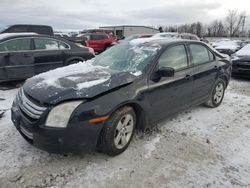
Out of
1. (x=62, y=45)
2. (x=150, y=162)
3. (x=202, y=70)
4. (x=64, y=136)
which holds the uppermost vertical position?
(x=62, y=45)

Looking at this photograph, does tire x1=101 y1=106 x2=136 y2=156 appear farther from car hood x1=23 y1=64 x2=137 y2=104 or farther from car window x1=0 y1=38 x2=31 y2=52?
car window x1=0 y1=38 x2=31 y2=52

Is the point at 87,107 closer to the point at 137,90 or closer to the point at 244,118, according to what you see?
the point at 137,90

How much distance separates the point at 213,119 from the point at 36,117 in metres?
3.35

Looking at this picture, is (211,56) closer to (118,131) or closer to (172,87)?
(172,87)

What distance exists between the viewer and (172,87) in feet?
11.6

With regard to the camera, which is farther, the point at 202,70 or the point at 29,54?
the point at 29,54

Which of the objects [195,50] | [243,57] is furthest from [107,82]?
[243,57]

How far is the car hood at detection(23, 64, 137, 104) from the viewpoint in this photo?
256 cm

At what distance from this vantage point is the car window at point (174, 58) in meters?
3.49

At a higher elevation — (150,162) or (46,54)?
(46,54)

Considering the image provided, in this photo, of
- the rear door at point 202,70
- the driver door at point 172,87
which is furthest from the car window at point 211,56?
the driver door at point 172,87

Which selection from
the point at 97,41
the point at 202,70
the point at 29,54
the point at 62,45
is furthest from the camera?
the point at 97,41

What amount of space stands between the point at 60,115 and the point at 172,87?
74.3 inches

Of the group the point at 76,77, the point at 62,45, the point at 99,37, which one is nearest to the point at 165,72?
the point at 76,77
